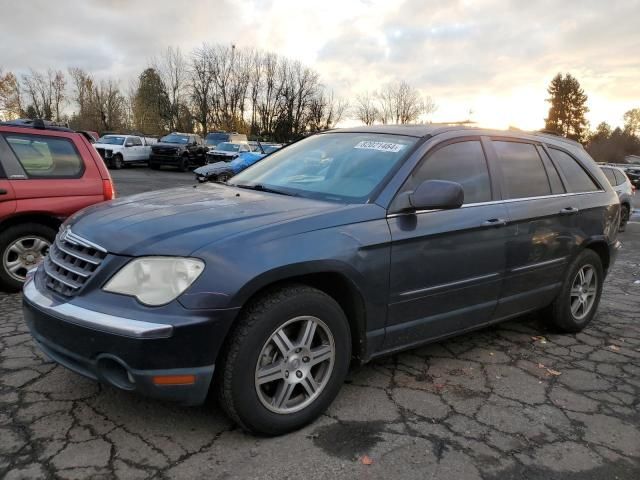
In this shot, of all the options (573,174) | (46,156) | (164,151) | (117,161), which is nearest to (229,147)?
(164,151)

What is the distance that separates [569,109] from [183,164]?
6244cm

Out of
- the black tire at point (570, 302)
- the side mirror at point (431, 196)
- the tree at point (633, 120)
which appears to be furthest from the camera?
the tree at point (633, 120)

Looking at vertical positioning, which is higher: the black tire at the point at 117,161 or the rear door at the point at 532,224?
the rear door at the point at 532,224

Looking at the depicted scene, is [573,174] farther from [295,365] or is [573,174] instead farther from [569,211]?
[295,365]

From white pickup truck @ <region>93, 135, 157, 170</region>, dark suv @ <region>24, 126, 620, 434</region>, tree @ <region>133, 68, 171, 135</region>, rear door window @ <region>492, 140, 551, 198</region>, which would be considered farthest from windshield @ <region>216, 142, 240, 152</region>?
tree @ <region>133, 68, 171, 135</region>

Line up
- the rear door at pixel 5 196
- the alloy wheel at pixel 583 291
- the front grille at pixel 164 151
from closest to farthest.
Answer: the alloy wheel at pixel 583 291 → the rear door at pixel 5 196 → the front grille at pixel 164 151

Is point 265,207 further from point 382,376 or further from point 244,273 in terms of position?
point 382,376

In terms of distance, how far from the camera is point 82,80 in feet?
224

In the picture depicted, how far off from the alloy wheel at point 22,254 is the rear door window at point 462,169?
3.76 meters

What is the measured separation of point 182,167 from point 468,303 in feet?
86.0

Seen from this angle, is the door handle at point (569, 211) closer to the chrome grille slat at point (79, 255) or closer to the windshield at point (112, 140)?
the chrome grille slat at point (79, 255)

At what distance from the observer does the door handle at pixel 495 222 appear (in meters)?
3.60


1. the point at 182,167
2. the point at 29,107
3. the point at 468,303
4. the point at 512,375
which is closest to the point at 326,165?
the point at 468,303

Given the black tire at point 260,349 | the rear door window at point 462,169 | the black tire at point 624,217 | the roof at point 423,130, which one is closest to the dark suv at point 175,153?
the black tire at point 624,217
